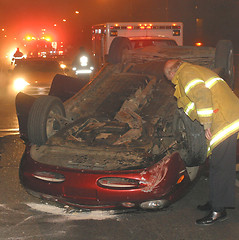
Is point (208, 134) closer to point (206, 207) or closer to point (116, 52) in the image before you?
point (206, 207)

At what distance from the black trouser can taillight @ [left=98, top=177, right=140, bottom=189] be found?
80cm

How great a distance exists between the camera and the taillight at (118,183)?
465 cm

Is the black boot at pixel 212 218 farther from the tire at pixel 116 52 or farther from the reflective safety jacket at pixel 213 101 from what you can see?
the tire at pixel 116 52

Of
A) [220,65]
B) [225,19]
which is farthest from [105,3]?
[220,65]

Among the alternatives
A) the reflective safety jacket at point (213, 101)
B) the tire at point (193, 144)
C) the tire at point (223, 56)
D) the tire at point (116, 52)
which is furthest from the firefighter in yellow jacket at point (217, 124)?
the tire at point (116, 52)

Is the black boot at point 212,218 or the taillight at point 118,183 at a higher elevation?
the taillight at point 118,183

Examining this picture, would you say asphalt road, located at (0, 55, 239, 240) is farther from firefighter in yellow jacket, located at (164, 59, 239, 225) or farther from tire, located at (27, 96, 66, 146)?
tire, located at (27, 96, 66, 146)

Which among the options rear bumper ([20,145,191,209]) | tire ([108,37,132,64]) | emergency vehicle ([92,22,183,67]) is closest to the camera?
rear bumper ([20,145,191,209])

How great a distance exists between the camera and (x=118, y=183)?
4676mm

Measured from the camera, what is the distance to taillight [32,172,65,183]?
486 cm

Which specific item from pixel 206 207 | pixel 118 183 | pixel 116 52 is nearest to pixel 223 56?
pixel 116 52

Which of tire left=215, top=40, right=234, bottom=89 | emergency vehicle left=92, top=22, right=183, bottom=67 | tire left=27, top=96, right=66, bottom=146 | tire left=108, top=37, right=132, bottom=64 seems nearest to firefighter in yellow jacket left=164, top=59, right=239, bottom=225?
tire left=27, top=96, right=66, bottom=146

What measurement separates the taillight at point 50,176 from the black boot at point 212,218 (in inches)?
57.3

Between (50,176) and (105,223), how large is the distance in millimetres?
768
